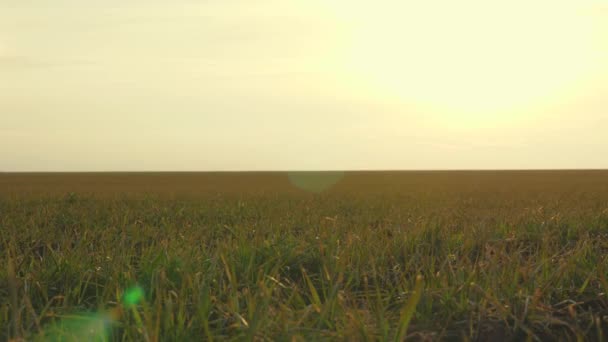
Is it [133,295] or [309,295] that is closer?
[133,295]

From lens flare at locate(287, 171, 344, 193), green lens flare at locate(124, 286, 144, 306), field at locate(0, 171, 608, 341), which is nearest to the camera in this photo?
field at locate(0, 171, 608, 341)

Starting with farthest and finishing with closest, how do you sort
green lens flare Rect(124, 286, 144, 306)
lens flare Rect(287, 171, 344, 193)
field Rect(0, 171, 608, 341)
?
lens flare Rect(287, 171, 344, 193)
green lens flare Rect(124, 286, 144, 306)
field Rect(0, 171, 608, 341)

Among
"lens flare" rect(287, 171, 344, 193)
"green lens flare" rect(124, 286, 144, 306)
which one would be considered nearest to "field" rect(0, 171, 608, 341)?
"green lens flare" rect(124, 286, 144, 306)

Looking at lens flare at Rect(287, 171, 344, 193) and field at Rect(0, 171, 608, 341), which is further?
lens flare at Rect(287, 171, 344, 193)

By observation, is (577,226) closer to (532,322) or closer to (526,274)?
(526,274)

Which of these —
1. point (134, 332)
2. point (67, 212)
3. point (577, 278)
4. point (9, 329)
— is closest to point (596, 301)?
point (577, 278)

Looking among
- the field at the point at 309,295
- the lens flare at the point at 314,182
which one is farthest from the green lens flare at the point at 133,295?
the lens flare at the point at 314,182

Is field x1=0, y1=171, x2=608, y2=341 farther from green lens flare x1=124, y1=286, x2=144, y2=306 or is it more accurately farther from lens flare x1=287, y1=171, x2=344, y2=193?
lens flare x1=287, y1=171, x2=344, y2=193

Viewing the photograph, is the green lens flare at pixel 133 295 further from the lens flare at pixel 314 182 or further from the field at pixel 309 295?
the lens flare at pixel 314 182

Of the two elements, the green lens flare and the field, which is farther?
the green lens flare

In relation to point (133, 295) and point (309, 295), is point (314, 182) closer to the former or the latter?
point (309, 295)

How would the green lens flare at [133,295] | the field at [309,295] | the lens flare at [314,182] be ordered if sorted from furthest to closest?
the lens flare at [314,182], the green lens flare at [133,295], the field at [309,295]

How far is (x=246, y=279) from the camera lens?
3.60 metres

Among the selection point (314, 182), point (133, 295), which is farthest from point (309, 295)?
point (314, 182)
